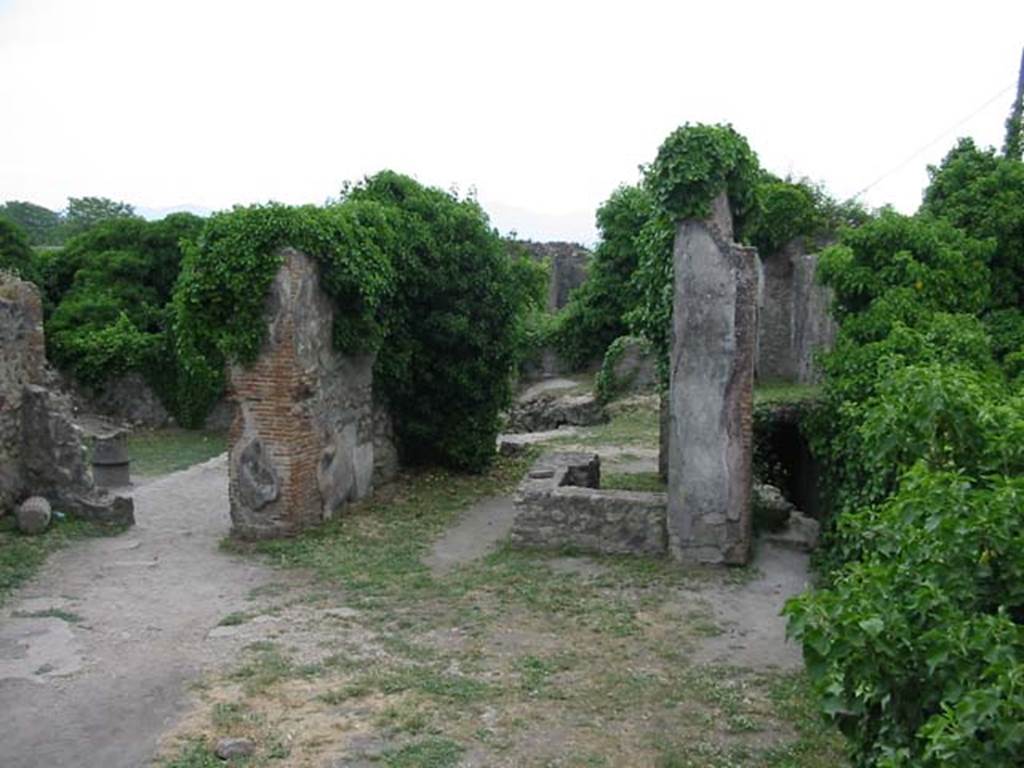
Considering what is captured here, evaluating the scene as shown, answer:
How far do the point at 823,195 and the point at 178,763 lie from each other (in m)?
17.7

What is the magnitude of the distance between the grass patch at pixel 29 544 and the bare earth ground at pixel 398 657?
202 mm

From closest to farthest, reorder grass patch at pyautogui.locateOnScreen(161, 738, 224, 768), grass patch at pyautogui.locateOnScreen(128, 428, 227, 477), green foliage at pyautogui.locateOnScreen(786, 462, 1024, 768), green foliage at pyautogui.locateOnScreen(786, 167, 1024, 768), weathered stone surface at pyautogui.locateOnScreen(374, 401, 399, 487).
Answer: green foliage at pyautogui.locateOnScreen(786, 167, 1024, 768) < green foliage at pyautogui.locateOnScreen(786, 462, 1024, 768) < grass patch at pyautogui.locateOnScreen(161, 738, 224, 768) < weathered stone surface at pyautogui.locateOnScreen(374, 401, 399, 487) < grass patch at pyautogui.locateOnScreen(128, 428, 227, 477)

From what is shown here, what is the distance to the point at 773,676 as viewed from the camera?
25.8ft

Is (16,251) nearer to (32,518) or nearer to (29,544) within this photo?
(32,518)

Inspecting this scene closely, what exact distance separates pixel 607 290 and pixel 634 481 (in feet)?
40.9

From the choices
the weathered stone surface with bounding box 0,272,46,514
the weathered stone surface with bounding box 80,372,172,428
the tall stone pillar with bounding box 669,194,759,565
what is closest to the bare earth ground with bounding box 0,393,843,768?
the tall stone pillar with bounding box 669,194,759,565

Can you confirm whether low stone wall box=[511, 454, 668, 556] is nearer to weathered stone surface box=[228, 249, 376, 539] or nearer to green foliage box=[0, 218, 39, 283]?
weathered stone surface box=[228, 249, 376, 539]

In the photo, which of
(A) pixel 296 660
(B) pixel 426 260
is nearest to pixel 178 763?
(A) pixel 296 660

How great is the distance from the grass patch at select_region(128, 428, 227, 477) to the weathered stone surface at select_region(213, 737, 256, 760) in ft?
40.7

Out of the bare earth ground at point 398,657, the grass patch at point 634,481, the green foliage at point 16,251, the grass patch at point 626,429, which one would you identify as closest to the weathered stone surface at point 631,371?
the grass patch at point 626,429

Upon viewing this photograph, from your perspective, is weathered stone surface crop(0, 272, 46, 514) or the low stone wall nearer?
the low stone wall

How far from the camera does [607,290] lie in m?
26.5

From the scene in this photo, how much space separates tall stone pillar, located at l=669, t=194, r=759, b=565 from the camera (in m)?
10.5

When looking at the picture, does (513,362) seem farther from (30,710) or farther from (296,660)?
(30,710)
